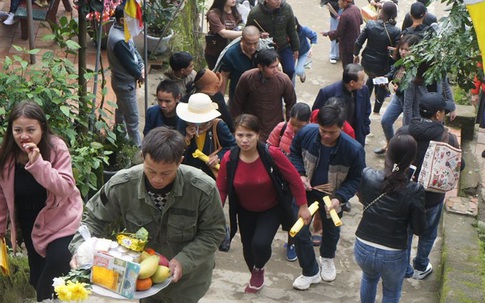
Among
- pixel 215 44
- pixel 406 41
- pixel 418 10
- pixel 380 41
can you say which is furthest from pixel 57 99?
pixel 418 10

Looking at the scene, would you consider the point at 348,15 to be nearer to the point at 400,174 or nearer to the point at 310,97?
the point at 310,97

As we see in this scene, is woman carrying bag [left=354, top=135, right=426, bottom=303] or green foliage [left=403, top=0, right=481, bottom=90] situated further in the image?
green foliage [left=403, top=0, right=481, bottom=90]

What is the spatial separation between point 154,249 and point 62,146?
1.09 meters

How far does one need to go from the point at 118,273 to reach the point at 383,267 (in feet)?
7.69

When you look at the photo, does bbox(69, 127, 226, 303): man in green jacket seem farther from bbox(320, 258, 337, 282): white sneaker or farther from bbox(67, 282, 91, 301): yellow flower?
bbox(320, 258, 337, 282): white sneaker

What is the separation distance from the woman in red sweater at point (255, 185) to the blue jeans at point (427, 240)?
117cm

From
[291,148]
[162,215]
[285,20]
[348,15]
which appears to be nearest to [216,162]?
[291,148]

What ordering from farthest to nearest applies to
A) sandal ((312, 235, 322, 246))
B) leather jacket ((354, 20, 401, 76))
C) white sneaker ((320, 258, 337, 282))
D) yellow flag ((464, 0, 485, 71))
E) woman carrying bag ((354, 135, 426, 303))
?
leather jacket ((354, 20, 401, 76)), sandal ((312, 235, 322, 246)), white sneaker ((320, 258, 337, 282)), woman carrying bag ((354, 135, 426, 303)), yellow flag ((464, 0, 485, 71))

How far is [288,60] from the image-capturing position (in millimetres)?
10664

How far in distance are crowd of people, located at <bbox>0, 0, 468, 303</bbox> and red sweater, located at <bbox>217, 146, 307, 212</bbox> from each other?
0.4 inches

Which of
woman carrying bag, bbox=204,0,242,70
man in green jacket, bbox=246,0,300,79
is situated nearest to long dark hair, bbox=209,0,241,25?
woman carrying bag, bbox=204,0,242,70

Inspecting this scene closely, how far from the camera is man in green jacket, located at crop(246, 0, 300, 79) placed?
408 inches

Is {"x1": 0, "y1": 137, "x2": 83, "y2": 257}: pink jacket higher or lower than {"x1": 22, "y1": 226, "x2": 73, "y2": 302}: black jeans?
higher

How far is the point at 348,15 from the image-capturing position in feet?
38.7
